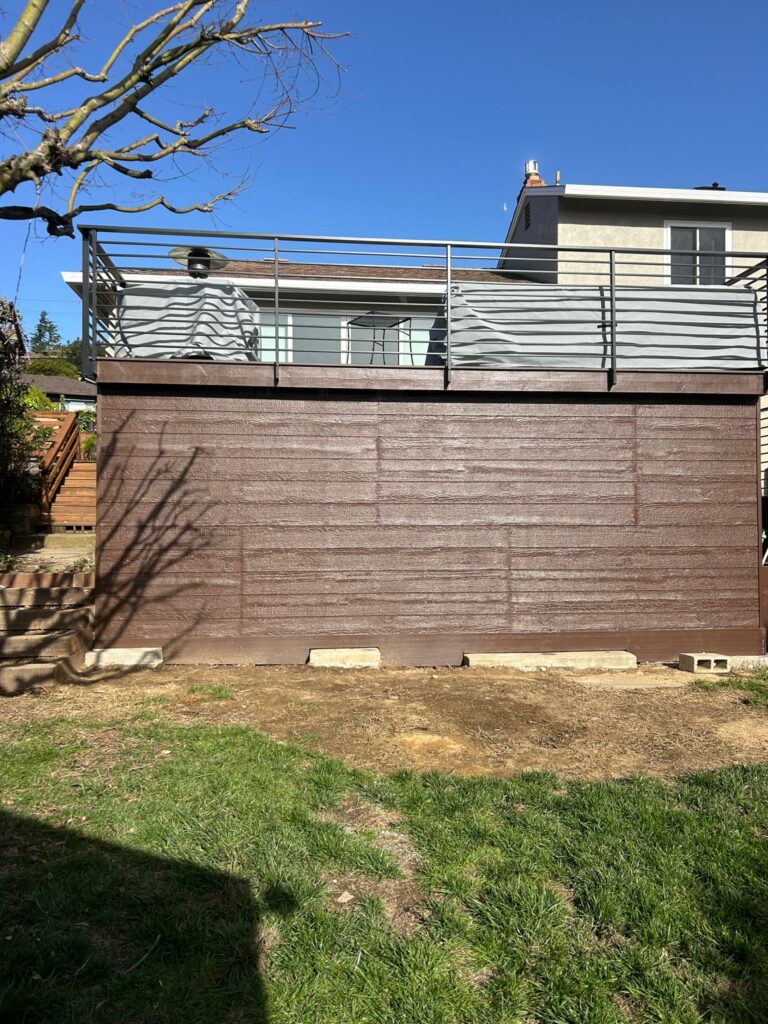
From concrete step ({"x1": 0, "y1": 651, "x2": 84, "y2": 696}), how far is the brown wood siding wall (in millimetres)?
839

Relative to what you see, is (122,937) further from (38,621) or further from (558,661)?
(558,661)

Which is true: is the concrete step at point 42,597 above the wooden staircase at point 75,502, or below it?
below

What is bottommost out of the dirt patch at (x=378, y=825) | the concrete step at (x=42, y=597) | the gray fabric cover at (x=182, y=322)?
the dirt patch at (x=378, y=825)

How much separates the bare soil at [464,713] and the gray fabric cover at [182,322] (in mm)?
3105

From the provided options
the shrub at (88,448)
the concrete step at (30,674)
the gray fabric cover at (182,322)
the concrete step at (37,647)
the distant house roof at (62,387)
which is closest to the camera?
the concrete step at (30,674)

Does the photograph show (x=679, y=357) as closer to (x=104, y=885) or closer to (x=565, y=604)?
(x=565, y=604)

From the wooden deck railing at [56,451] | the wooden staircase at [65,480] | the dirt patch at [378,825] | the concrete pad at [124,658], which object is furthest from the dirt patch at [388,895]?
the wooden deck railing at [56,451]

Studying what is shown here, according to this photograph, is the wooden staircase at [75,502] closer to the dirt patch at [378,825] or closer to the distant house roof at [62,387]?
the dirt patch at [378,825]

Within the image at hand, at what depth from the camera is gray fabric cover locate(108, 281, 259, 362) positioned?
646 centimetres

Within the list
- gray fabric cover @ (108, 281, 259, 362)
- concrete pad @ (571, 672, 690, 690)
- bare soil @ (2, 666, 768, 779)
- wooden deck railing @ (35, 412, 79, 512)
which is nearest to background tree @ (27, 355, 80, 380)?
wooden deck railing @ (35, 412, 79, 512)

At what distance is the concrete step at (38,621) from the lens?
6023mm

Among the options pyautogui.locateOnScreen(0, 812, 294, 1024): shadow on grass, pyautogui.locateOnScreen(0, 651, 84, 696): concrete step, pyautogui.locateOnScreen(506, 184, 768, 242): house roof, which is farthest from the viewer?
pyautogui.locateOnScreen(506, 184, 768, 242): house roof

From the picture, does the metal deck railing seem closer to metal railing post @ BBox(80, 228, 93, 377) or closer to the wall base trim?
metal railing post @ BBox(80, 228, 93, 377)

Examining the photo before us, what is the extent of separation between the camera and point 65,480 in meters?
11.7
